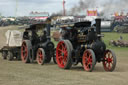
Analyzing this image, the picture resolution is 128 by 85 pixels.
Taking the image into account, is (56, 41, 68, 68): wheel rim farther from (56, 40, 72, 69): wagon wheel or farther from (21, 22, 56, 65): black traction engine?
(21, 22, 56, 65): black traction engine

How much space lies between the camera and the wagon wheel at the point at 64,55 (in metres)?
11.0

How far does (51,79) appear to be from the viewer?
8430mm

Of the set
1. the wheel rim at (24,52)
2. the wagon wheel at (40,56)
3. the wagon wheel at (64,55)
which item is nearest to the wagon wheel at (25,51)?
the wheel rim at (24,52)

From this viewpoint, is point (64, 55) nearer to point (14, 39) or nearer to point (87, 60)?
point (87, 60)

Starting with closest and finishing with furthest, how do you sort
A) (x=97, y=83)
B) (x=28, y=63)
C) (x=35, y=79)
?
(x=97, y=83)
(x=35, y=79)
(x=28, y=63)

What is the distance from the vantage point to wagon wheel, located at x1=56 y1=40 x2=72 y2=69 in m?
11.0

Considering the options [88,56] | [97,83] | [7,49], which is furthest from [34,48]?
[97,83]

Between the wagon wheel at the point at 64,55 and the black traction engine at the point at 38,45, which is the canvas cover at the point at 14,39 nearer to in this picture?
the black traction engine at the point at 38,45

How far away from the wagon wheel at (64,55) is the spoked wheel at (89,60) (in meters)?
0.66

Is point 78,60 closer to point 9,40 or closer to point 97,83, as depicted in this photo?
point 97,83

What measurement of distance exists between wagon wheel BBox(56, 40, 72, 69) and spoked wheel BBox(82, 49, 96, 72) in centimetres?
66

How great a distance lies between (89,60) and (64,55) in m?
1.38

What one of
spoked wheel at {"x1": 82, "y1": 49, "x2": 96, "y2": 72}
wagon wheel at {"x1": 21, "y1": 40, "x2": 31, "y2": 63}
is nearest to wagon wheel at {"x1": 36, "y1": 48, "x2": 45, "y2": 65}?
wagon wheel at {"x1": 21, "y1": 40, "x2": 31, "y2": 63}

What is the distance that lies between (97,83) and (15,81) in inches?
86.7
